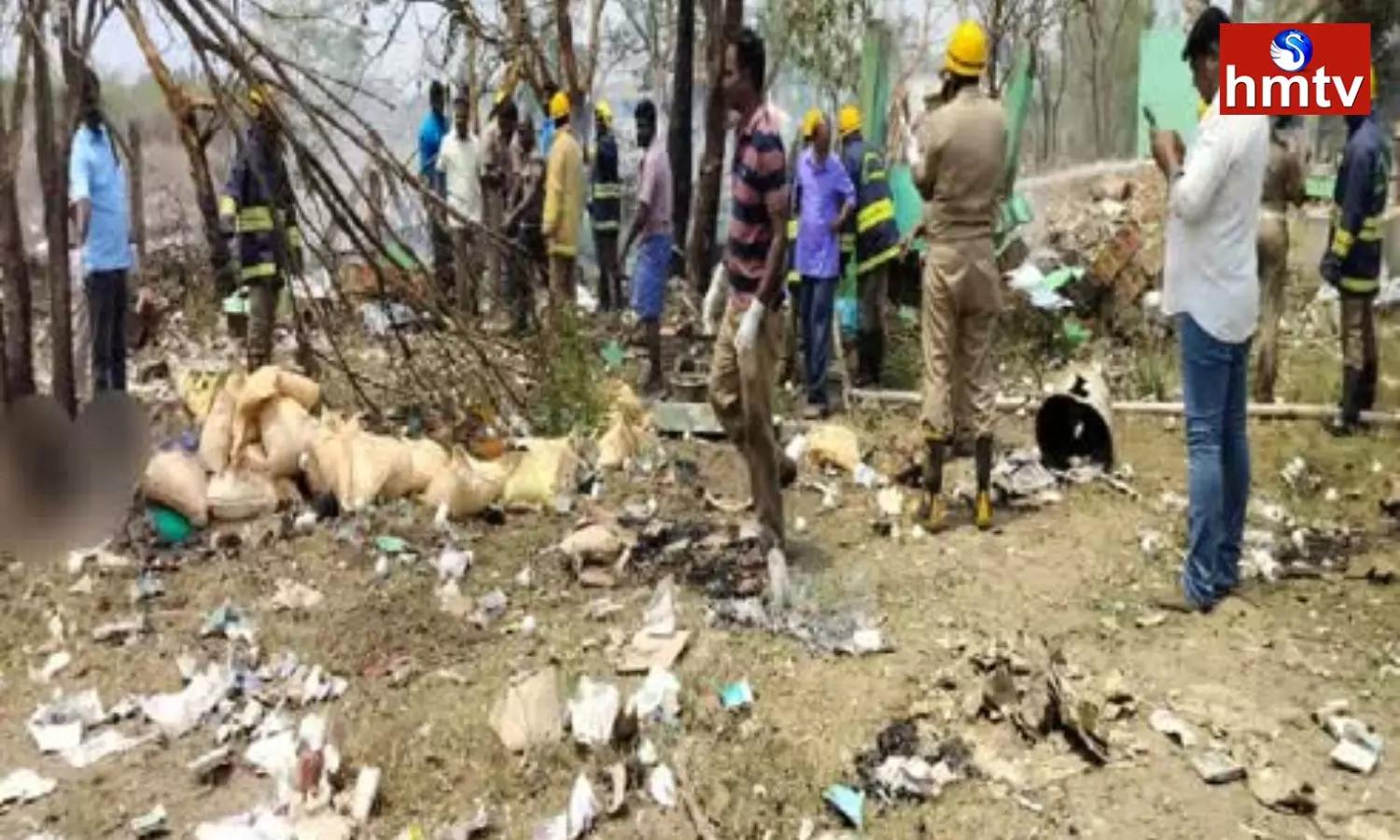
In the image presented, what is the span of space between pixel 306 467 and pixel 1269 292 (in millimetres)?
4543

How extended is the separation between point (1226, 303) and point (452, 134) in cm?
749

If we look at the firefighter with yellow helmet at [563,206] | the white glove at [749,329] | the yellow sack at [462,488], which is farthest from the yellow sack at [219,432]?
the firefighter with yellow helmet at [563,206]

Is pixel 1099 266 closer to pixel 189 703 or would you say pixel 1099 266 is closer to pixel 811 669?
pixel 811 669

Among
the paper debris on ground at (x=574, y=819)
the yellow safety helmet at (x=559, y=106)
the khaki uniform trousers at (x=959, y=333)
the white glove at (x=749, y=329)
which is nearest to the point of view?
Result: the paper debris on ground at (x=574, y=819)

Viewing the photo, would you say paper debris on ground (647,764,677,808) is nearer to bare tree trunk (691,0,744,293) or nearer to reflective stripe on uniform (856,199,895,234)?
reflective stripe on uniform (856,199,895,234)

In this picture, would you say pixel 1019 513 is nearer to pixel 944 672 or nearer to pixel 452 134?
pixel 944 672

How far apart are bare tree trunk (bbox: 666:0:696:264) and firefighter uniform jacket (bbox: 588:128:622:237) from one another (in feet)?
2.83

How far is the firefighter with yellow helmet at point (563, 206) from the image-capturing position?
9242 mm

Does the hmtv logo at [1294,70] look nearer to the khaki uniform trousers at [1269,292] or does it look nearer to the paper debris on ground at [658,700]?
the khaki uniform trousers at [1269,292]

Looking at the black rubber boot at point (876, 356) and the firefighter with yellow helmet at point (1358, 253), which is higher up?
the firefighter with yellow helmet at point (1358, 253)

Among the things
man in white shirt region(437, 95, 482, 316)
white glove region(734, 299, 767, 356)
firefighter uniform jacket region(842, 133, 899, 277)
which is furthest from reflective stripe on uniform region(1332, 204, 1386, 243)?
man in white shirt region(437, 95, 482, 316)

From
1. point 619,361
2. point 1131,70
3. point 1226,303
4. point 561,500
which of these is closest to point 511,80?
point 619,361

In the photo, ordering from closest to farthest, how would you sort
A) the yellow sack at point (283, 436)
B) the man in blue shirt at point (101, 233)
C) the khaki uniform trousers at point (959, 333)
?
the khaki uniform trousers at point (959, 333) → the yellow sack at point (283, 436) → the man in blue shirt at point (101, 233)

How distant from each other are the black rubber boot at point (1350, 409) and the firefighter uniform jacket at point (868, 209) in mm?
2365
